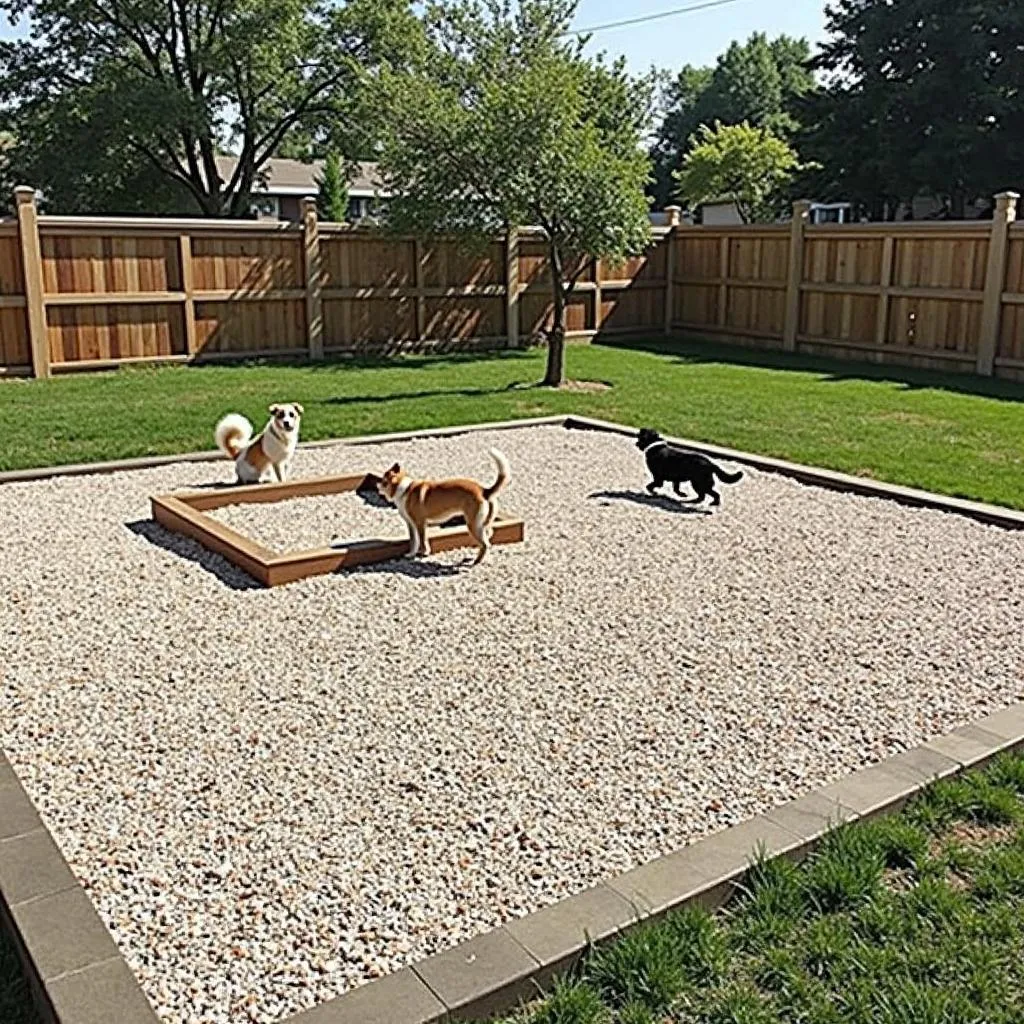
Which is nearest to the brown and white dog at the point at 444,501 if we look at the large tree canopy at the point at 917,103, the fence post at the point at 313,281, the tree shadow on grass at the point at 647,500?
the tree shadow on grass at the point at 647,500

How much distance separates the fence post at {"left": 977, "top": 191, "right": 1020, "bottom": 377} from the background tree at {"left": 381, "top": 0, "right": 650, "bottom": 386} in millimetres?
4079

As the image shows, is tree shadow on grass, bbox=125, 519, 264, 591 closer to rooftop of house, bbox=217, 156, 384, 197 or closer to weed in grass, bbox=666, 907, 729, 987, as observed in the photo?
weed in grass, bbox=666, 907, 729, 987

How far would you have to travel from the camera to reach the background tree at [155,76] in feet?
78.1

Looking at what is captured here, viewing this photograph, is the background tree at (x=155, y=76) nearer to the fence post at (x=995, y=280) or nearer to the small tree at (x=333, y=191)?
the small tree at (x=333, y=191)

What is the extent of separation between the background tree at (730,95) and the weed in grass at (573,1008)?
4727 centimetres

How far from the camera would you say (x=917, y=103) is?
25.1 meters

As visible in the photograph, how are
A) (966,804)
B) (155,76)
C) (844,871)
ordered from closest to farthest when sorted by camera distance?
1. (844,871)
2. (966,804)
3. (155,76)

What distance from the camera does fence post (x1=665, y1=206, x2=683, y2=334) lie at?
17.2 metres

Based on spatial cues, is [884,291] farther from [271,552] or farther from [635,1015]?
[635,1015]

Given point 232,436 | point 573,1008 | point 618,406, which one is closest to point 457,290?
point 618,406

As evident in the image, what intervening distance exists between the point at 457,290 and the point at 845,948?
537 inches

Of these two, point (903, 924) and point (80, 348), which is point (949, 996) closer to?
point (903, 924)

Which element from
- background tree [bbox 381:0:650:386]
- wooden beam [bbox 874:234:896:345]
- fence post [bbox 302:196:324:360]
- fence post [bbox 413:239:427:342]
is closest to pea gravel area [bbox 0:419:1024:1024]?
background tree [bbox 381:0:650:386]

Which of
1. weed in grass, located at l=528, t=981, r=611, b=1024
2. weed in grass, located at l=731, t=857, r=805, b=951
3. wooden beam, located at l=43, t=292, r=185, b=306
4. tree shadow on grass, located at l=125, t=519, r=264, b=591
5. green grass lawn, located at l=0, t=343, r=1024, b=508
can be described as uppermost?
wooden beam, located at l=43, t=292, r=185, b=306
